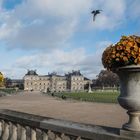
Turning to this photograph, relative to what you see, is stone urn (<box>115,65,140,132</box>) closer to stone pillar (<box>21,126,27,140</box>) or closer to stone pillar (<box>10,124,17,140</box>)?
stone pillar (<box>21,126,27,140</box>)

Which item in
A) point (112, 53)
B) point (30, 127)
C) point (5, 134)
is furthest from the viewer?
point (5, 134)

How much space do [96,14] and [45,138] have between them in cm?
332

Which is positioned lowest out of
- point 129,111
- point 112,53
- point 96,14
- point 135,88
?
point 129,111

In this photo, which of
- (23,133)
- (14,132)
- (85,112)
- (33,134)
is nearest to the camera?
(33,134)

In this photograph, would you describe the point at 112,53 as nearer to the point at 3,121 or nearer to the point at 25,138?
the point at 25,138

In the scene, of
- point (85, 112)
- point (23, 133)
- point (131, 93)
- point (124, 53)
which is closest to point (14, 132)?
point (23, 133)

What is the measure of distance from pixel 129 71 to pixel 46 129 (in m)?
2.09

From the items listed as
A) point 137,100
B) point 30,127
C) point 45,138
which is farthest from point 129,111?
point 30,127

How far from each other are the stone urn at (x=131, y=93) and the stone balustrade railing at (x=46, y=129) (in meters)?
0.29

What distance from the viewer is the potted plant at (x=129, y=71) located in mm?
5500

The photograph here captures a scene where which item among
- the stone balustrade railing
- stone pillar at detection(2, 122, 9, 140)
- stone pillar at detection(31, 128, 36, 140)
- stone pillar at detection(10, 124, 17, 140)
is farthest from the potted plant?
stone pillar at detection(2, 122, 9, 140)

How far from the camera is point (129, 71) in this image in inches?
221

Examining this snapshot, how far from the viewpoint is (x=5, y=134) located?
8.20 metres

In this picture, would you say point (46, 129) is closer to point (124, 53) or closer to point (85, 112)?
point (124, 53)
